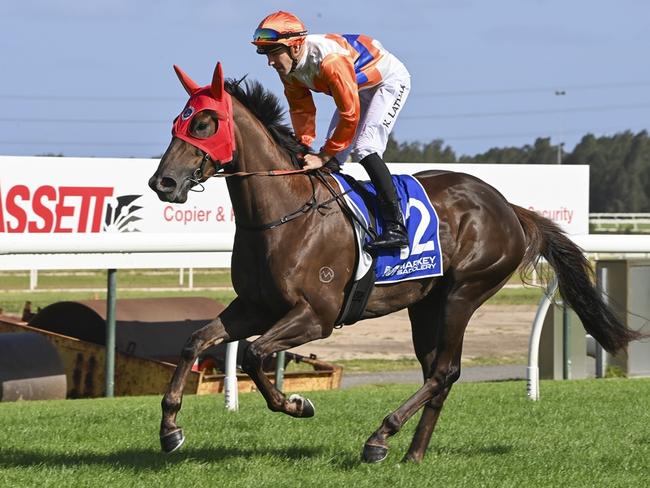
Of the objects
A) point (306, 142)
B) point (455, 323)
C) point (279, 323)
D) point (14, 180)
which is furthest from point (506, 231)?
point (14, 180)

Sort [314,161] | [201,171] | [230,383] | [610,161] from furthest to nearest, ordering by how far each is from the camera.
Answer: [610,161]
[230,383]
[314,161]
[201,171]

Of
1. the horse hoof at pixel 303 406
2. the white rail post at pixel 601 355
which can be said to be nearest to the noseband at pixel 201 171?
the horse hoof at pixel 303 406

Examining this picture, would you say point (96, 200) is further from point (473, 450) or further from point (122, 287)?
point (122, 287)

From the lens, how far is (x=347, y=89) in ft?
16.2

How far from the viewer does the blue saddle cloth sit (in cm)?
522

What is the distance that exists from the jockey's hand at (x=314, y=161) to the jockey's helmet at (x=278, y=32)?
20.6 inches

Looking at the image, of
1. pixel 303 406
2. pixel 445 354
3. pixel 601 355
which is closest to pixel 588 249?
pixel 601 355

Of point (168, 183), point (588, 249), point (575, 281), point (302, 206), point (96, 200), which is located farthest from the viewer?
point (96, 200)

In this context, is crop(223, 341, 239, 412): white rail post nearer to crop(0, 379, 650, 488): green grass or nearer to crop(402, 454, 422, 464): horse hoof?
crop(0, 379, 650, 488): green grass

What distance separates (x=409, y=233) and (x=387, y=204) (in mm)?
212

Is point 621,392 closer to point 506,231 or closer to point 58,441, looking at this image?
point 506,231

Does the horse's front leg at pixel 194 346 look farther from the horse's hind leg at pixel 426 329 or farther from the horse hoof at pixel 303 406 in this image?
the horse's hind leg at pixel 426 329

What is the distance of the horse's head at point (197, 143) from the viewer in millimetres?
4586

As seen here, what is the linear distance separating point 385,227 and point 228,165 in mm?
799
